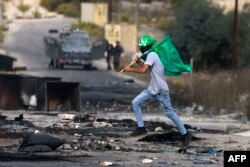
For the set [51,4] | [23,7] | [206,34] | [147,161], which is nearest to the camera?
[147,161]

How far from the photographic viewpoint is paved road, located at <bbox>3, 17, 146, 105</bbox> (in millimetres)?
36938

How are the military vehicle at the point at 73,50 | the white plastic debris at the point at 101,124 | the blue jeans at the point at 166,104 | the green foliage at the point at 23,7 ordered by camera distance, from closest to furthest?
the blue jeans at the point at 166,104 < the white plastic debris at the point at 101,124 < the military vehicle at the point at 73,50 < the green foliage at the point at 23,7

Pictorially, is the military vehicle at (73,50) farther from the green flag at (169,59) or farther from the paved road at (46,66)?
the green flag at (169,59)

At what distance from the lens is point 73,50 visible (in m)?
59.3

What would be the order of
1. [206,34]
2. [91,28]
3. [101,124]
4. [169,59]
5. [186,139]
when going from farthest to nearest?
[91,28] → [206,34] → [101,124] → [169,59] → [186,139]

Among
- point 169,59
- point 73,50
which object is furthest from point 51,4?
point 169,59

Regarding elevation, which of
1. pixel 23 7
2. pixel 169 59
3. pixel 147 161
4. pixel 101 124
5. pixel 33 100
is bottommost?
pixel 147 161

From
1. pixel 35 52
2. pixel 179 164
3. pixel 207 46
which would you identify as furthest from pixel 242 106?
pixel 35 52

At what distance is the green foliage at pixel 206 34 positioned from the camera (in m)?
58.3

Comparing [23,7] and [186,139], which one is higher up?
[23,7]

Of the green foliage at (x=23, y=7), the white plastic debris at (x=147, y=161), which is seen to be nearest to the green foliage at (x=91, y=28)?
the green foliage at (x=23, y=7)

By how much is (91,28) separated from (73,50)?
114ft

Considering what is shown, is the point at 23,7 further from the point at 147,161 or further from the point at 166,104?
the point at 147,161

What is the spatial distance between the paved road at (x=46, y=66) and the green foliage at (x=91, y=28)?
3.40 metres
